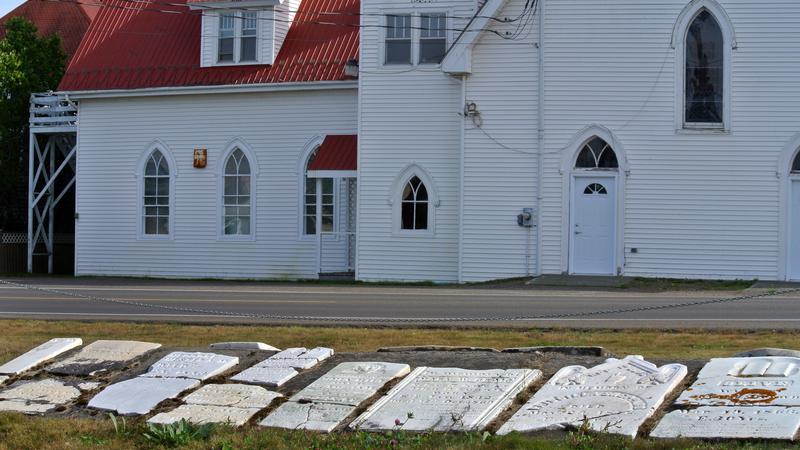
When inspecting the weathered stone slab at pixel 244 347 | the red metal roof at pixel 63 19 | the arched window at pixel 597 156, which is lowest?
the weathered stone slab at pixel 244 347

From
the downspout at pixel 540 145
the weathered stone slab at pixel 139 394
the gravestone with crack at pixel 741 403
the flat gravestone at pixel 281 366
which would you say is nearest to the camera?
the gravestone with crack at pixel 741 403

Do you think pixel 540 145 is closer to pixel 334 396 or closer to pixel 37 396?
pixel 334 396

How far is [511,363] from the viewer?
989 cm

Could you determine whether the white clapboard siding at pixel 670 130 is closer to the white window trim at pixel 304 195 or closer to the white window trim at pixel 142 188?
the white window trim at pixel 304 195

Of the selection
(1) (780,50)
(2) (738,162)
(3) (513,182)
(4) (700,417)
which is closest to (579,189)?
(3) (513,182)

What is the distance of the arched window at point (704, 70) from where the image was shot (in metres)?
26.1

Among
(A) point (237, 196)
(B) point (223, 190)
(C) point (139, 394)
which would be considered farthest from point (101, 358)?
(B) point (223, 190)

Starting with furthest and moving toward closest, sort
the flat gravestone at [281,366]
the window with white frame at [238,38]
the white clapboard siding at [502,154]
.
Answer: the window with white frame at [238,38], the white clapboard siding at [502,154], the flat gravestone at [281,366]

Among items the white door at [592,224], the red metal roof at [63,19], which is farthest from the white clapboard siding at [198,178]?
the red metal roof at [63,19]

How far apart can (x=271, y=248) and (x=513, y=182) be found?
7.48 meters

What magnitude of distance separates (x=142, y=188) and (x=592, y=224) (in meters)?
13.2

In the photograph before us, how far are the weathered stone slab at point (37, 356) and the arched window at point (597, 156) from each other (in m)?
17.1

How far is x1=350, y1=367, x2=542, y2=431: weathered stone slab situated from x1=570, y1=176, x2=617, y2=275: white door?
56.4 ft

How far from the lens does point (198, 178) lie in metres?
31.9
